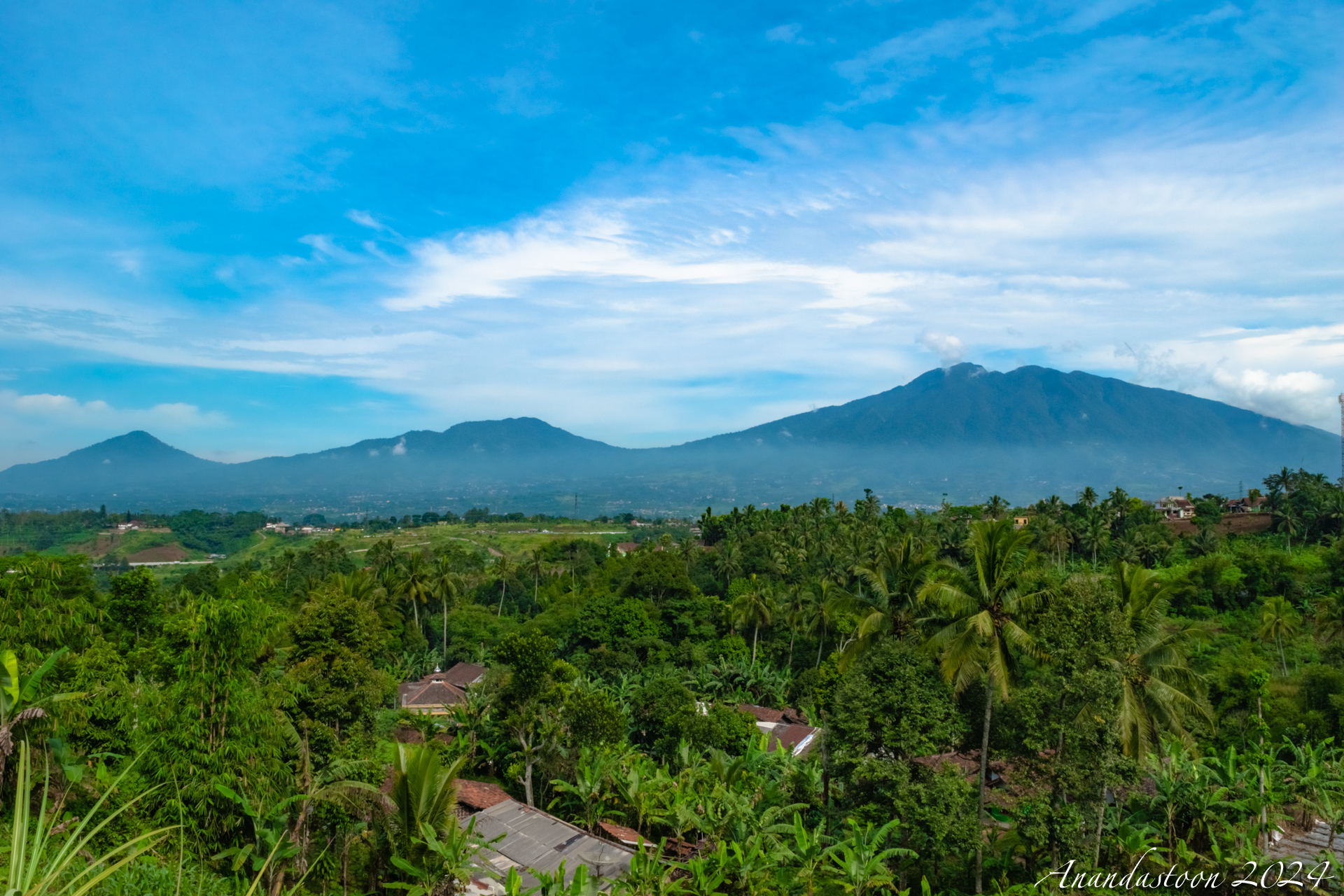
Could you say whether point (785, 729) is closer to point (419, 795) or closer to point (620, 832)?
point (620, 832)

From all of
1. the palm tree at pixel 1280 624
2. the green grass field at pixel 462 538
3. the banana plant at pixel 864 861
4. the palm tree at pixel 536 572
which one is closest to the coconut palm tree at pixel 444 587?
the palm tree at pixel 536 572

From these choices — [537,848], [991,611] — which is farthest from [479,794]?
[991,611]

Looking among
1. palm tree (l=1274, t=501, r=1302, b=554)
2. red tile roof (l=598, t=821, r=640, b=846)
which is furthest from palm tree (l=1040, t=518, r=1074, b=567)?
red tile roof (l=598, t=821, r=640, b=846)

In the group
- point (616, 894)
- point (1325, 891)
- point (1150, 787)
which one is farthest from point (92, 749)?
point (1150, 787)

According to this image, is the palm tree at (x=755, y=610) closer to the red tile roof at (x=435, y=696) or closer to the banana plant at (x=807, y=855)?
the red tile roof at (x=435, y=696)

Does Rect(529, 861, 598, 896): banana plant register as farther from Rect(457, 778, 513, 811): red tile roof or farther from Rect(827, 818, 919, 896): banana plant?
Rect(457, 778, 513, 811): red tile roof

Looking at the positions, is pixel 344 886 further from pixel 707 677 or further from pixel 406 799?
pixel 707 677
